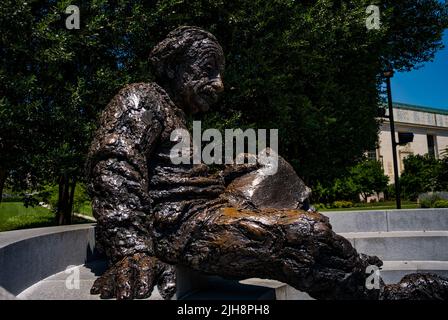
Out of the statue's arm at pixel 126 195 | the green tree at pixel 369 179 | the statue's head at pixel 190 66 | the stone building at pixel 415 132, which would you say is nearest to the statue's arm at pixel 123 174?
the statue's arm at pixel 126 195

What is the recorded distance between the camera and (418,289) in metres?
3.28

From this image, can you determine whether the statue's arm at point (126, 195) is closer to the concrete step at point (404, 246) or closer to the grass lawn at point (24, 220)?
the concrete step at point (404, 246)

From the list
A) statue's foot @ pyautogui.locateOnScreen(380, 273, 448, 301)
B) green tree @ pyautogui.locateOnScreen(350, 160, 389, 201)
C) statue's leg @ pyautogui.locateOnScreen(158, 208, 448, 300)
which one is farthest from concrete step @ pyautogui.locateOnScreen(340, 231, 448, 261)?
green tree @ pyautogui.locateOnScreen(350, 160, 389, 201)

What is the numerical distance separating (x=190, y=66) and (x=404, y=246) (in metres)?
3.95

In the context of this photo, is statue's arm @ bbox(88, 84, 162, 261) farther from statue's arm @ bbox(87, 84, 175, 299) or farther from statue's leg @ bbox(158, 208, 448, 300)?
statue's leg @ bbox(158, 208, 448, 300)

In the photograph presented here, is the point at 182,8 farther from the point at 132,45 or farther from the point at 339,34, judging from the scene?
the point at 339,34

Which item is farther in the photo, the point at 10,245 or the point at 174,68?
the point at 174,68

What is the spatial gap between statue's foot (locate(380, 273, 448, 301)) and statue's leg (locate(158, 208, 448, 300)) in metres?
0.42

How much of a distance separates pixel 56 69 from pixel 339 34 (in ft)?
19.1

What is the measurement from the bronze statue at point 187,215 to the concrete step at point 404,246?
7.28ft

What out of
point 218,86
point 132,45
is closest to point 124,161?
point 218,86

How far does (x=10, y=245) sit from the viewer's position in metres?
3.18

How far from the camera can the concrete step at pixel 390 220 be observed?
6.64m

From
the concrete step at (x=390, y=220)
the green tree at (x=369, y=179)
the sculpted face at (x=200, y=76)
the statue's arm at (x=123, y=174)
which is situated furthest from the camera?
the green tree at (x=369, y=179)
